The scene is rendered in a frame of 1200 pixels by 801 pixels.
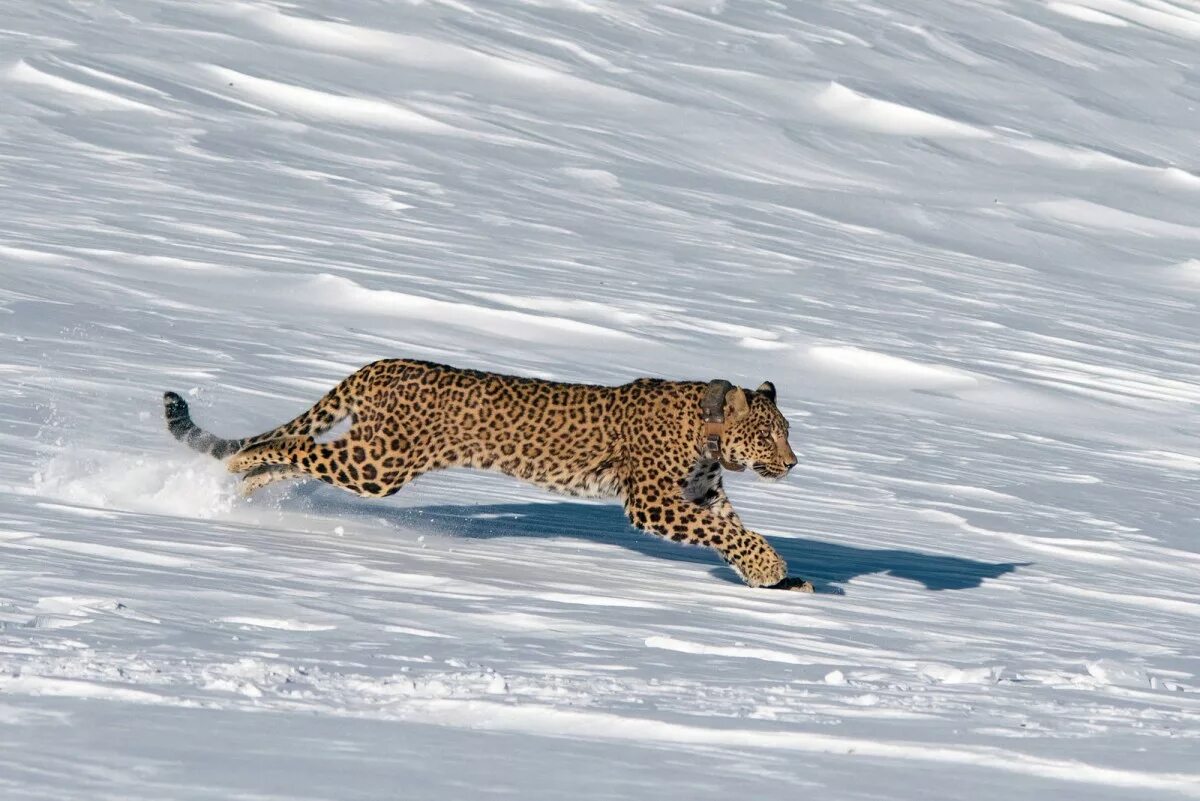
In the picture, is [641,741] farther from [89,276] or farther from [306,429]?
[89,276]

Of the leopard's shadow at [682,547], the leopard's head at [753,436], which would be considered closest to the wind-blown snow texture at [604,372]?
the leopard's shadow at [682,547]

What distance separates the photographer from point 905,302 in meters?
19.6

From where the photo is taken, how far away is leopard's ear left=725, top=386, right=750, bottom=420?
8586 millimetres

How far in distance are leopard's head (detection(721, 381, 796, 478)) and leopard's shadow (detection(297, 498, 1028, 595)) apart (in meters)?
0.55

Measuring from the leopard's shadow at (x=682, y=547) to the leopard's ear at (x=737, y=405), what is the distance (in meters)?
0.72

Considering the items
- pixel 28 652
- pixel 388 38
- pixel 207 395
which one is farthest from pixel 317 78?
pixel 28 652

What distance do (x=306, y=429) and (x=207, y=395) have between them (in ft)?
9.62

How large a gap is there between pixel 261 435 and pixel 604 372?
606 centimetres

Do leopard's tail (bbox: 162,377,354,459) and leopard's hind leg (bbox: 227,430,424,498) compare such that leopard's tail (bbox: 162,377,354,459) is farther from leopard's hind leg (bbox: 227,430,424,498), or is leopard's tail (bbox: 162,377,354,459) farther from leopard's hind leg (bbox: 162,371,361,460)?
leopard's hind leg (bbox: 227,430,424,498)

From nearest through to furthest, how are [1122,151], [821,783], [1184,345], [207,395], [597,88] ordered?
[821,783] < [207,395] < [1184,345] < [597,88] < [1122,151]

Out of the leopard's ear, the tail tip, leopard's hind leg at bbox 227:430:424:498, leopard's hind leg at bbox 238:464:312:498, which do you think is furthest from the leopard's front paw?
the tail tip

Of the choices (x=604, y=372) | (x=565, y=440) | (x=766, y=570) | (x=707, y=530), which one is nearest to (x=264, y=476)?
(x=565, y=440)

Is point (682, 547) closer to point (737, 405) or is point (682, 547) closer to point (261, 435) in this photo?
point (737, 405)

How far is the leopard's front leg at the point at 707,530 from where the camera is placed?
334 inches
